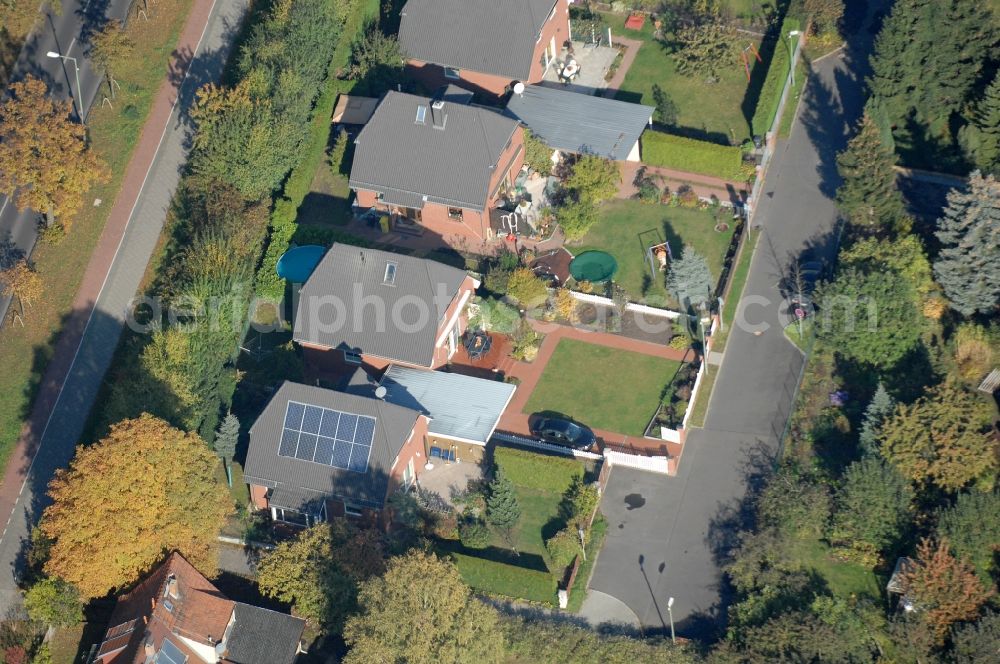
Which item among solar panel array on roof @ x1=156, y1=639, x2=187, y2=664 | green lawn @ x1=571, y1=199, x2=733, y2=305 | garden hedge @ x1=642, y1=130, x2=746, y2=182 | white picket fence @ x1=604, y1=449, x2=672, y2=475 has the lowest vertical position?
solar panel array on roof @ x1=156, y1=639, x2=187, y2=664

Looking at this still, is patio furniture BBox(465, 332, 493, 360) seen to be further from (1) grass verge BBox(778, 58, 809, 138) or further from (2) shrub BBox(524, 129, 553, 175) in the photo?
(1) grass verge BBox(778, 58, 809, 138)

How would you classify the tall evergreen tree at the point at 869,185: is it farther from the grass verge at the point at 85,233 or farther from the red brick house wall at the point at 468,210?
the grass verge at the point at 85,233

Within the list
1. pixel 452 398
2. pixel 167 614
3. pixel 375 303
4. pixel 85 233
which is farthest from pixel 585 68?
pixel 167 614

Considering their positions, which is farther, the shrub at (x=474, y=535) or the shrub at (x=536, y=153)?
the shrub at (x=536, y=153)

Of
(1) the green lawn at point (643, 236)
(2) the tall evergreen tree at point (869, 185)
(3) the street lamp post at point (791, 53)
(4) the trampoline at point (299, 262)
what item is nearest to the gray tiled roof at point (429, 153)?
(4) the trampoline at point (299, 262)

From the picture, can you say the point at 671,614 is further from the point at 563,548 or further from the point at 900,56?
the point at 900,56

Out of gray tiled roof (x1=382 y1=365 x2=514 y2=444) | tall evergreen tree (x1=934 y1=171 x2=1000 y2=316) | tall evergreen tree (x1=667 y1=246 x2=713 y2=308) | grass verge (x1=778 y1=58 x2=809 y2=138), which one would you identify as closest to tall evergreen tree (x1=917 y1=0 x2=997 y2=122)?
grass verge (x1=778 y1=58 x2=809 y2=138)

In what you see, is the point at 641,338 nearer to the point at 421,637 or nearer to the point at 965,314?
the point at 965,314
